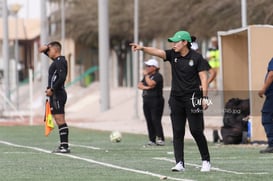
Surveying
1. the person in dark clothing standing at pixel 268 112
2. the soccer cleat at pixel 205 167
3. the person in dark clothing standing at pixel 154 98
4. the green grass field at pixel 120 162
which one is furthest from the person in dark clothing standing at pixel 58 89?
the soccer cleat at pixel 205 167

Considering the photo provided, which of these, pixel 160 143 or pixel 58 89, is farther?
pixel 160 143

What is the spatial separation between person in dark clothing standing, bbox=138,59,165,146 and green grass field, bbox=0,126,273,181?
0.35 meters

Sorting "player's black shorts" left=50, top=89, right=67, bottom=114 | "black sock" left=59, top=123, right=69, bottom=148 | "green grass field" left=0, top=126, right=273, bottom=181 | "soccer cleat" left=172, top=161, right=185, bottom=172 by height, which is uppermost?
"player's black shorts" left=50, top=89, right=67, bottom=114

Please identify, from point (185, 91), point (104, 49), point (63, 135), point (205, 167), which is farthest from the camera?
point (104, 49)

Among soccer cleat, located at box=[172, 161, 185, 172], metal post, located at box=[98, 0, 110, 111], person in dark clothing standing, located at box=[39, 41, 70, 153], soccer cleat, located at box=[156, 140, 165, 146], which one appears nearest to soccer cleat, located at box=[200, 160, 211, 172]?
soccer cleat, located at box=[172, 161, 185, 172]

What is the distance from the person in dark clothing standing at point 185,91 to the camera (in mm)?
14242

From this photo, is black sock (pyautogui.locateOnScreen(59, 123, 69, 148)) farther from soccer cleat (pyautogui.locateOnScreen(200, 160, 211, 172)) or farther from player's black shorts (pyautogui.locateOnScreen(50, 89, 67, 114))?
soccer cleat (pyautogui.locateOnScreen(200, 160, 211, 172))

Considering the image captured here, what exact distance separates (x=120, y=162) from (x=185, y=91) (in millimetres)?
2345

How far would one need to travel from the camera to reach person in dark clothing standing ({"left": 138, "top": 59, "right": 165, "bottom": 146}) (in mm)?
21641

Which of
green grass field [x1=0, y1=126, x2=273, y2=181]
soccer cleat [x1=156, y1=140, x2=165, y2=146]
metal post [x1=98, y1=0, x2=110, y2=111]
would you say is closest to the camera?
green grass field [x1=0, y1=126, x2=273, y2=181]

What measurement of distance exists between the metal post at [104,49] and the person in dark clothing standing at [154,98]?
818 inches

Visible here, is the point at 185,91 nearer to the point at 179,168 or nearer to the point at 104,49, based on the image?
the point at 179,168

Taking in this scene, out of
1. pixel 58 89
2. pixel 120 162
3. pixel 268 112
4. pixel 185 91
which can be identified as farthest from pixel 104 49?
pixel 185 91

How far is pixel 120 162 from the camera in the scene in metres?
16.1
